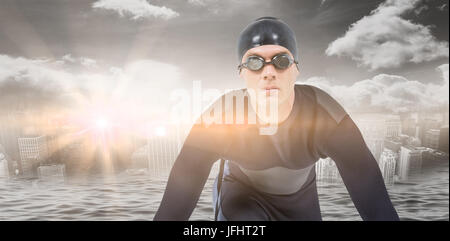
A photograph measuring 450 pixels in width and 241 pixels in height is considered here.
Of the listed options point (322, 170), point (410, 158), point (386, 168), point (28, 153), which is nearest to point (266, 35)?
point (322, 170)

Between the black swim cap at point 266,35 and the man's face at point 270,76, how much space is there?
3 cm

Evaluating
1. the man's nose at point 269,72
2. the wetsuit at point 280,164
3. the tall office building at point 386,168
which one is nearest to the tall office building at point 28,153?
the wetsuit at point 280,164

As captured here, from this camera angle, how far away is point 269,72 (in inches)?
52.5

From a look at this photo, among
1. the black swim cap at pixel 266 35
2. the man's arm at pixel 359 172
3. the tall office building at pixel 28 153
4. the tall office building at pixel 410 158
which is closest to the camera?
the man's arm at pixel 359 172

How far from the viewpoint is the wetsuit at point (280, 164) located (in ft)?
4.32

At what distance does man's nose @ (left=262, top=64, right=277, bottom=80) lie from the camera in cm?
133

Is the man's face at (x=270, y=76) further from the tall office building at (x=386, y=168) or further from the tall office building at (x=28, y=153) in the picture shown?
the tall office building at (x=28, y=153)

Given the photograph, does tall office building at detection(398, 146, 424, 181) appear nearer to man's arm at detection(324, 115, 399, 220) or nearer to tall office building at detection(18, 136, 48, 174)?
man's arm at detection(324, 115, 399, 220)

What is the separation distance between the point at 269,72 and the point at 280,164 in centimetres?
48
